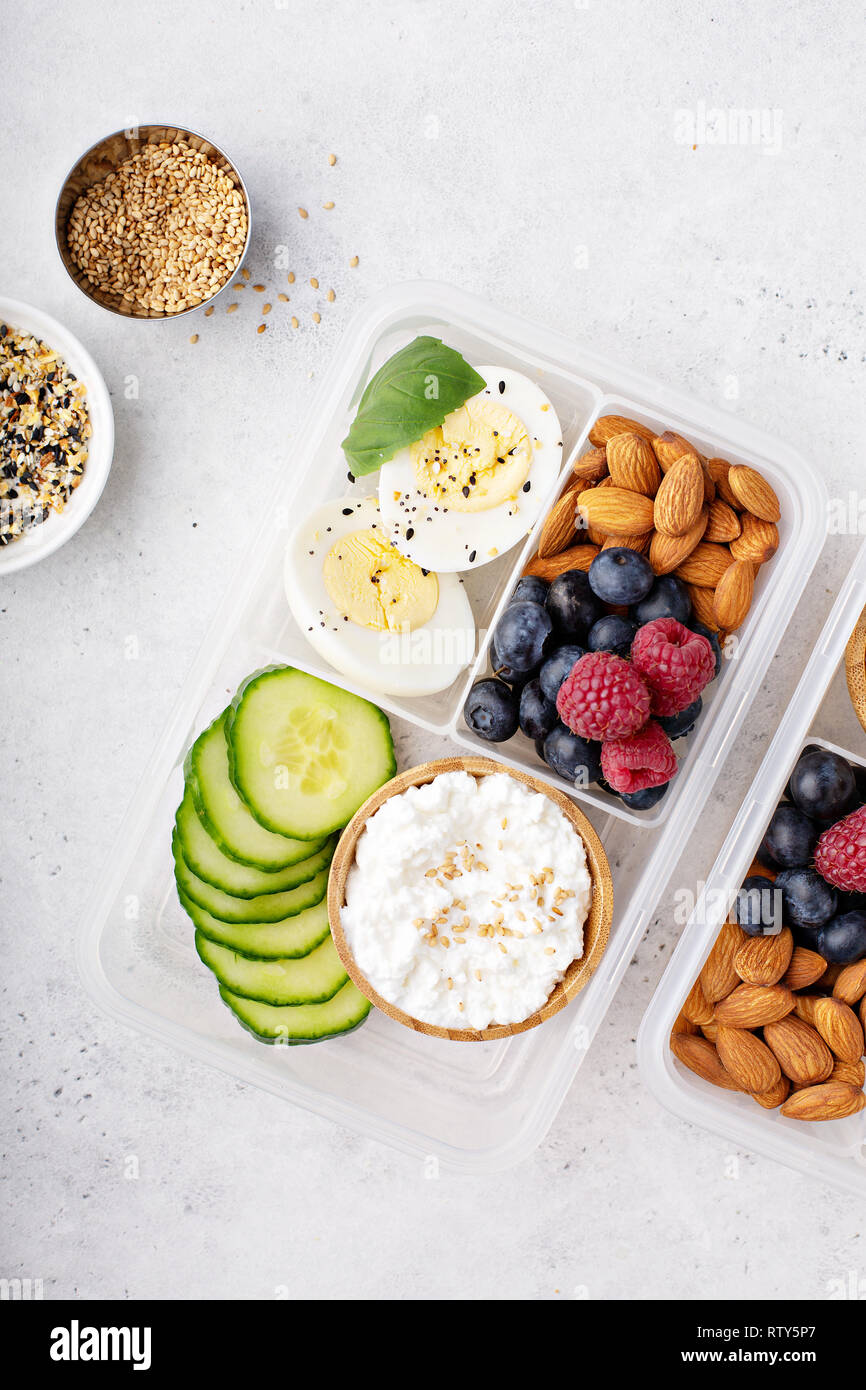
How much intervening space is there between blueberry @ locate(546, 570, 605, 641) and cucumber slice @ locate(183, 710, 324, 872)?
0.45m

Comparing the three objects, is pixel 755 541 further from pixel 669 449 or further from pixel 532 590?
pixel 532 590

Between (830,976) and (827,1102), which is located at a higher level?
(830,976)

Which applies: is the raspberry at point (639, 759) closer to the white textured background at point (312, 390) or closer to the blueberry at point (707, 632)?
the blueberry at point (707, 632)

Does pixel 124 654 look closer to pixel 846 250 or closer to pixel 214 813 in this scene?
pixel 214 813

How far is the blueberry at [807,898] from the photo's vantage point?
1.25m

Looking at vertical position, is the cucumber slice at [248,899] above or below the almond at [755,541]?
below

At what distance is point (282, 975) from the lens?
1.35 meters

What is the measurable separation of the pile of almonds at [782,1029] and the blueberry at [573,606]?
46 centimetres

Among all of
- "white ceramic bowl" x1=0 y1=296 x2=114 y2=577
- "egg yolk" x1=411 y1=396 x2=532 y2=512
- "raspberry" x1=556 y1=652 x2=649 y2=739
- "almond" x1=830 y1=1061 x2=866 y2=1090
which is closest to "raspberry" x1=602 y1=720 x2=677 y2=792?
"raspberry" x1=556 y1=652 x2=649 y2=739

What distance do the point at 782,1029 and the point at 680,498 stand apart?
0.70 m

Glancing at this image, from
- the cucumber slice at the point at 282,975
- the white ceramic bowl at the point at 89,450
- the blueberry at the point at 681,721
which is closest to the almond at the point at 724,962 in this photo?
the blueberry at the point at 681,721

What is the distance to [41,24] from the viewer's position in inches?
56.6

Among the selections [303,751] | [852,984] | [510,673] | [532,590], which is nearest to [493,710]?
[510,673]
